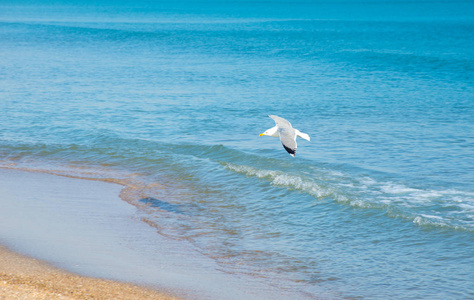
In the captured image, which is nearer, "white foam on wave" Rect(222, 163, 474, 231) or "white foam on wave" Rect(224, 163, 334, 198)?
"white foam on wave" Rect(222, 163, 474, 231)

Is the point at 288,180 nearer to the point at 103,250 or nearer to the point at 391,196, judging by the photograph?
the point at 391,196

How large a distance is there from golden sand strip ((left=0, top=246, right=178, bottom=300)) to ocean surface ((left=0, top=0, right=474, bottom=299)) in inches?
66.3

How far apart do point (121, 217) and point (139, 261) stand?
2332mm

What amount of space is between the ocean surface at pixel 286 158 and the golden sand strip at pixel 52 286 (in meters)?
1.68

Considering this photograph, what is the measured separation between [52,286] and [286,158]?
877 centimetres

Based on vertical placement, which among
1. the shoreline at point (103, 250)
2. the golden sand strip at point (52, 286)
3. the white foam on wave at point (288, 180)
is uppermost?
the white foam on wave at point (288, 180)

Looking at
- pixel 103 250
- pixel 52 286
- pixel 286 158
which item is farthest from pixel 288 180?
pixel 52 286

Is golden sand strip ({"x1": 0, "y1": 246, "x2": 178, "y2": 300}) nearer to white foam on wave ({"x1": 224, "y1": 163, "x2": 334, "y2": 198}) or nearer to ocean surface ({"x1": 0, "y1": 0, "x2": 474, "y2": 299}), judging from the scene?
ocean surface ({"x1": 0, "y1": 0, "x2": 474, "y2": 299})

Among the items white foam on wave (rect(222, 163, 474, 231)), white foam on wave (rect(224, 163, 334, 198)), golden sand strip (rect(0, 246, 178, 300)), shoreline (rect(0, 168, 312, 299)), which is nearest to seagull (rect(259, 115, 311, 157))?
white foam on wave (rect(224, 163, 334, 198))

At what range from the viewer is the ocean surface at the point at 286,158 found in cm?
912

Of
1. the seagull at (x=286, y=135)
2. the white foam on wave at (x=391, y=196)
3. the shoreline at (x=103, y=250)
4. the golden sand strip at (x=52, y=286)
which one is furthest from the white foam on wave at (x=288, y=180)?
the golden sand strip at (x=52, y=286)

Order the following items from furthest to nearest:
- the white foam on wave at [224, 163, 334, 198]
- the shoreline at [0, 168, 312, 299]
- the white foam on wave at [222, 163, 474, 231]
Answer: the white foam on wave at [224, 163, 334, 198], the white foam on wave at [222, 163, 474, 231], the shoreline at [0, 168, 312, 299]

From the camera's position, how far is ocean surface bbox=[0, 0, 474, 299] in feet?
29.9

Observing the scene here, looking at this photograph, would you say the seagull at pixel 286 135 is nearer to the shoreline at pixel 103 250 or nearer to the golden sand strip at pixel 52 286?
the shoreline at pixel 103 250
